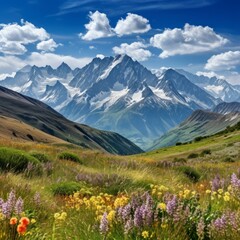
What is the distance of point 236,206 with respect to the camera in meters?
7.26

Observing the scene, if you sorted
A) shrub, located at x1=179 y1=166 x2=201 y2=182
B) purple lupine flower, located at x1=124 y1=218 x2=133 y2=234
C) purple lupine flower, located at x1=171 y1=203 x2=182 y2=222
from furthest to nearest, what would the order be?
shrub, located at x1=179 y1=166 x2=201 y2=182 < purple lupine flower, located at x1=171 y1=203 x2=182 y2=222 < purple lupine flower, located at x1=124 y1=218 x2=133 y2=234

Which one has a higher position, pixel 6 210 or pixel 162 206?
pixel 162 206

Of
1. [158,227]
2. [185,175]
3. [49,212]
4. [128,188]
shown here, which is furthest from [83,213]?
[185,175]

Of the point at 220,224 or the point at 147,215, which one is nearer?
the point at 220,224

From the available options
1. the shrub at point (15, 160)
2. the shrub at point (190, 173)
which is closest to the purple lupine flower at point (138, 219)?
the shrub at point (15, 160)

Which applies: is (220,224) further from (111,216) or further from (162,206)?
(111,216)

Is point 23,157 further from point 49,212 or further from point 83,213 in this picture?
point 83,213

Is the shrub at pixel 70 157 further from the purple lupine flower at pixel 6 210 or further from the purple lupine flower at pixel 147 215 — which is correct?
the purple lupine flower at pixel 6 210

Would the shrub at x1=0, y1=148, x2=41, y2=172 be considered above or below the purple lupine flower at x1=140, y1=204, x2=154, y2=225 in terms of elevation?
below

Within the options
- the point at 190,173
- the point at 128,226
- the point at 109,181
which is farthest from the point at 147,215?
the point at 190,173

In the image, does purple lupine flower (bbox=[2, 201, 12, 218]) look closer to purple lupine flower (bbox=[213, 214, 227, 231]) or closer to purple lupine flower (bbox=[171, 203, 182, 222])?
purple lupine flower (bbox=[171, 203, 182, 222])

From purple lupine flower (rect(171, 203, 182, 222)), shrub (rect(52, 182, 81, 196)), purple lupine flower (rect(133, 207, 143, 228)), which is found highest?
purple lupine flower (rect(171, 203, 182, 222))

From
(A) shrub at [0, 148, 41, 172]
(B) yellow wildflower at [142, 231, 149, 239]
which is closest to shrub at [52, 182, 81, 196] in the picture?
(A) shrub at [0, 148, 41, 172]

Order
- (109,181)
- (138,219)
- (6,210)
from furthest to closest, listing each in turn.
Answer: (109,181) → (138,219) → (6,210)
